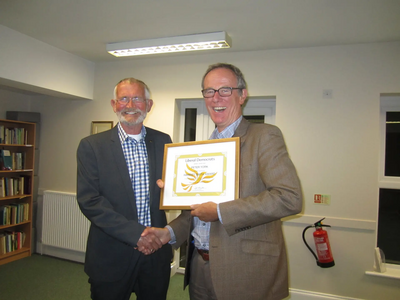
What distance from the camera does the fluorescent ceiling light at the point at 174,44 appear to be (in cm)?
285

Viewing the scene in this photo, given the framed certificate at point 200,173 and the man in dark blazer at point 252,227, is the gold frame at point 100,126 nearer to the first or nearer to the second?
the framed certificate at point 200,173

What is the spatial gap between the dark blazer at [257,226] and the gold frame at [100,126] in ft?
10.2

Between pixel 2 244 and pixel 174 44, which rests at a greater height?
pixel 174 44

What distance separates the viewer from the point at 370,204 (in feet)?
9.46

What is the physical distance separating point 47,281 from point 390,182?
4.31 metres

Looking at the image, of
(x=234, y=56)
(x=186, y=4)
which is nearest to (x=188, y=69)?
(x=234, y=56)

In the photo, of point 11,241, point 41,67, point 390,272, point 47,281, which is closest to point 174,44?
point 41,67

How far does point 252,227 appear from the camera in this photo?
1138 mm

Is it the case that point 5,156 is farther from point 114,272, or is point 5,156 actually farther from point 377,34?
point 377,34

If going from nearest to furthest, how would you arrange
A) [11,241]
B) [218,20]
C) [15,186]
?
[218,20] < [11,241] < [15,186]

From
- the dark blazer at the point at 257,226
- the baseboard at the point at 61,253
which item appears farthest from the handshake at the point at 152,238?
the baseboard at the point at 61,253

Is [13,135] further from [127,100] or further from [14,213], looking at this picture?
[127,100]

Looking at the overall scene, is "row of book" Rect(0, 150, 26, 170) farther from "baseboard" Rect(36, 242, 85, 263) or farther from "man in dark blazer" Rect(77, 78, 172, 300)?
"man in dark blazer" Rect(77, 78, 172, 300)

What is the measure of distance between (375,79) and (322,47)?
0.66 meters
